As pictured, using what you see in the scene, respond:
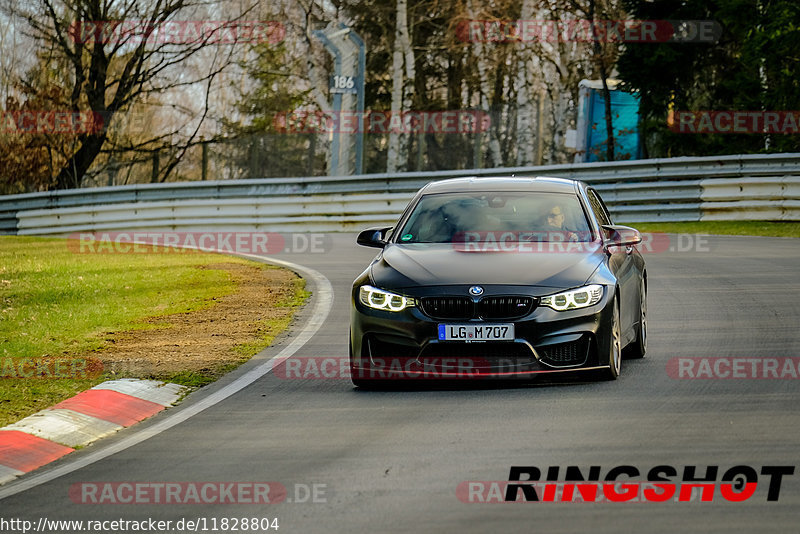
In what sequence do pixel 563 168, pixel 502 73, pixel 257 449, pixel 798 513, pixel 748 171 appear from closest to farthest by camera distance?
pixel 798 513 < pixel 257 449 < pixel 748 171 < pixel 563 168 < pixel 502 73

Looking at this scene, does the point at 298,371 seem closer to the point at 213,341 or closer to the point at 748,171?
the point at 213,341

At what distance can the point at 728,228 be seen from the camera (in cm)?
2462

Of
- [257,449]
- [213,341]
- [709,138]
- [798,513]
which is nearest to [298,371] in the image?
[213,341]

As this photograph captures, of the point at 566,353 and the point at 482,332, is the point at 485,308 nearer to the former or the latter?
the point at 482,332

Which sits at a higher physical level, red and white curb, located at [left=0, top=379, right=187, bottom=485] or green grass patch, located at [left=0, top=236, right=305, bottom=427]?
red and white curb, located at [left=0, top=379, right=187, bottom=485]

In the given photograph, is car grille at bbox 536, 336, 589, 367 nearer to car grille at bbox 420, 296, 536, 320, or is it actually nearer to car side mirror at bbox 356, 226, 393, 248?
car grille at bbox 420, 296, 536, 320

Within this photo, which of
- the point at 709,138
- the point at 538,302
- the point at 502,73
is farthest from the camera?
the point at 502,73

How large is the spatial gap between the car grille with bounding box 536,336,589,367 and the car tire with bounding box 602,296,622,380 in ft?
0.86

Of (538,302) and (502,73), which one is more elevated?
(502,73)

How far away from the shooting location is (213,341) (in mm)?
12227

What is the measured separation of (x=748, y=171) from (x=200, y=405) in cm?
1828

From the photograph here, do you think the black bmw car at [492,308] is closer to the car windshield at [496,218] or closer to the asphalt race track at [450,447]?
the car windshield at [496,218]

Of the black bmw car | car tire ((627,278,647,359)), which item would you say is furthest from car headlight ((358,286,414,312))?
car tire ((627,278,647,359))

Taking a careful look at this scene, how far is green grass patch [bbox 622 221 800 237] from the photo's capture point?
931 inches
